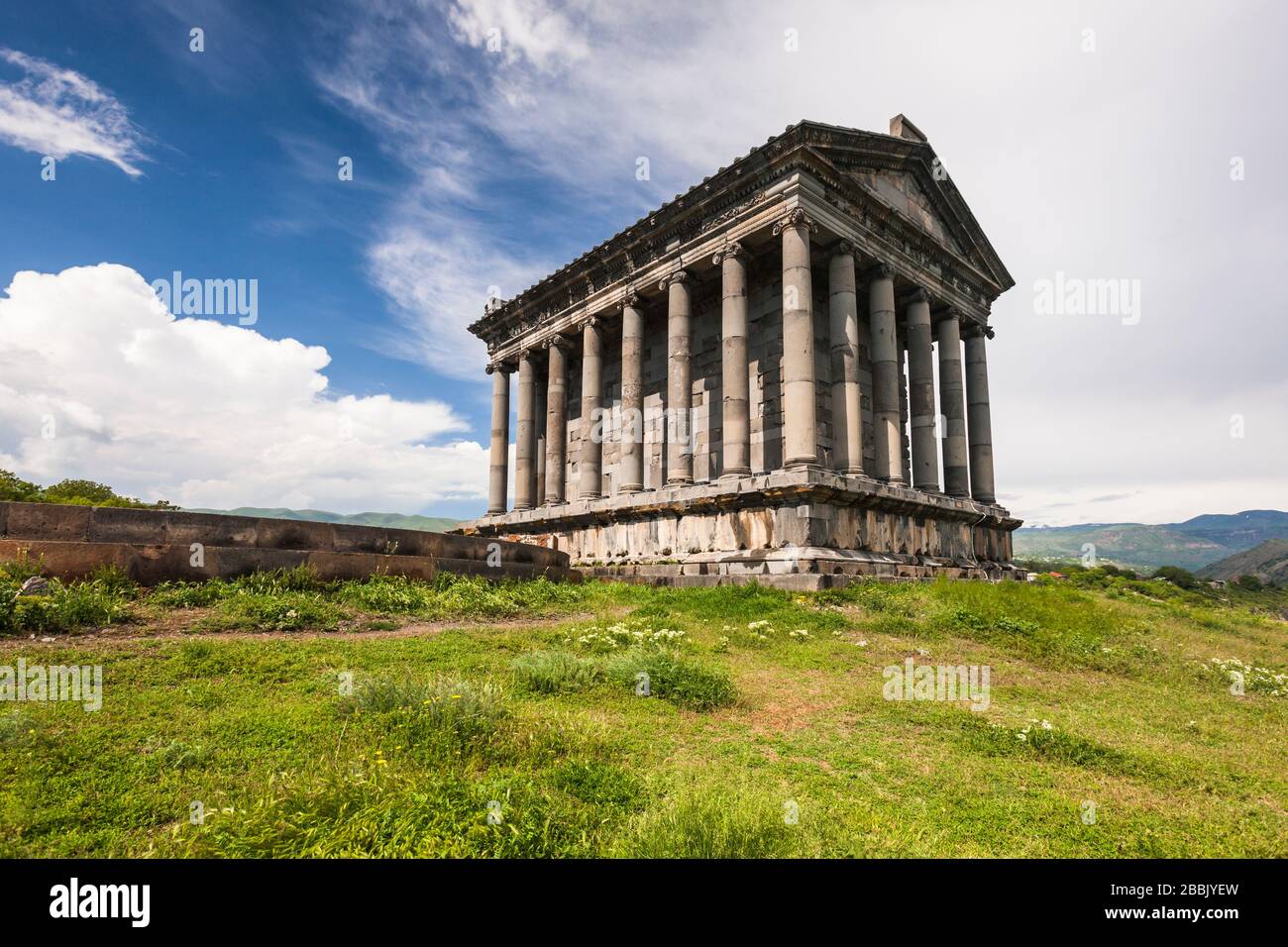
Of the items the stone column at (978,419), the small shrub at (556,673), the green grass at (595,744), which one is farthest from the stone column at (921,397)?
the small shrub at (556,673)

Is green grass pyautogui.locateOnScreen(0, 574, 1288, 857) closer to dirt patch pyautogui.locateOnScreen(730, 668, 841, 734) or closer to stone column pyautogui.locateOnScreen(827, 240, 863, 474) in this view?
dirt patch pyautogui.locateOnScreen(730, 668, 841, 734)

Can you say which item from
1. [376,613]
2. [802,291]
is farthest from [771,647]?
[802,291]

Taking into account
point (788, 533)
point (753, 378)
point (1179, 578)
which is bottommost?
point (1179, 578)

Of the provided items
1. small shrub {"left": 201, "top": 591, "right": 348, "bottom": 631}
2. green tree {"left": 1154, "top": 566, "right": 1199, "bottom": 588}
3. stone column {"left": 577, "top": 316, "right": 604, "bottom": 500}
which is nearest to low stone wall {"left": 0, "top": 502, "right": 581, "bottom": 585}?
small shrub {"left": 201, "top": 591, "right": 348, "bottom": 631}

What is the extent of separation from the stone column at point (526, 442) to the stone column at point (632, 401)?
24.4ft

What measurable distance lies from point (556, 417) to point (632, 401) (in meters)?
6.27

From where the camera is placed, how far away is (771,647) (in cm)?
1072

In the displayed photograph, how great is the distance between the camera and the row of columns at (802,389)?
19094 millimetres

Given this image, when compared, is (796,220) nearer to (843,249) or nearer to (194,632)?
(843,249)

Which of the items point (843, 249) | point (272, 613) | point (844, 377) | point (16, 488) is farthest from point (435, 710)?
point (16, 488)

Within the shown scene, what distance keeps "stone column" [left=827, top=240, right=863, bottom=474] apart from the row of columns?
31 millimetres

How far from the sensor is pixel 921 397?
22.9 metres

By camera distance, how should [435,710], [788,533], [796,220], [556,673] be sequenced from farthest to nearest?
[796,220]
[788,533]
[556,673]
[435,710]
